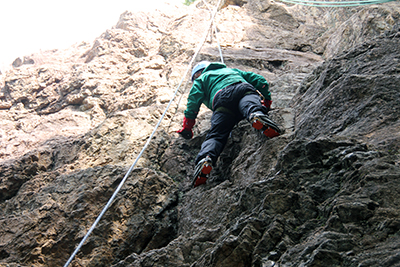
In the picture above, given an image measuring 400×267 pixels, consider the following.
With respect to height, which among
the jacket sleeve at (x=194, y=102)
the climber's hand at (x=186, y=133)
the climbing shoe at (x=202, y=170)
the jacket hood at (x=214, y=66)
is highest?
the jacket hood at (x=214, y=66)

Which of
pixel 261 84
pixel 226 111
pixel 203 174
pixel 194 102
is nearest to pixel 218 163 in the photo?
pixel 203 174

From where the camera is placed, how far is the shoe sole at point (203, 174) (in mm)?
3449

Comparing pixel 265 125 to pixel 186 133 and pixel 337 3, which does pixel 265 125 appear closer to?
pixel 186 133

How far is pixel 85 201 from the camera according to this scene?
3557 millimetres

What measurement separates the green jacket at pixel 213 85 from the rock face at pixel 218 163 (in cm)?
39

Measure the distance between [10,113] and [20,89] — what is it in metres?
0.58

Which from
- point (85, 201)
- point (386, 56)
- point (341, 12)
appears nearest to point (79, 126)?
point (85, 201)

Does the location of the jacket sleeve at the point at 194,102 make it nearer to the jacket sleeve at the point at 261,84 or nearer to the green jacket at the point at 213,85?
the green jacket at the point at 213,85

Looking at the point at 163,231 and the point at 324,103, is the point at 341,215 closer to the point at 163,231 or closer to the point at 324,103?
the point at 324,103

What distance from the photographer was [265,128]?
3.32m

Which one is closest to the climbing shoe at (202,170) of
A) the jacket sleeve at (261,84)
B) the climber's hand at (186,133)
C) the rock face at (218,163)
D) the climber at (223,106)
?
the climber at (223,106)

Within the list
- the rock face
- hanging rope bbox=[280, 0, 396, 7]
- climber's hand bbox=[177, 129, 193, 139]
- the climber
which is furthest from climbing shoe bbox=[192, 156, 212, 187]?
hanging rope bbox=[280, 0, 396, 7]

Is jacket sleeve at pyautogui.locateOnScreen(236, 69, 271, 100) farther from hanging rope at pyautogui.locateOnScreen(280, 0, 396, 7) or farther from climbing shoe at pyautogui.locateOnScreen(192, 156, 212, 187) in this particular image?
hanging rope at pyautogui.locateOnScreen(280, 0, 396, 7)

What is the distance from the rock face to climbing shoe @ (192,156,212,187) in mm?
114
